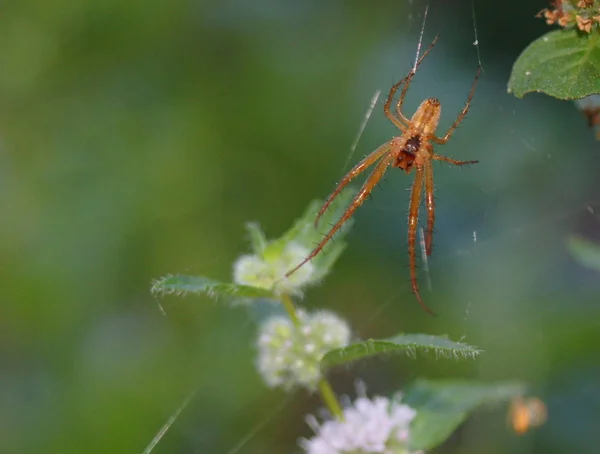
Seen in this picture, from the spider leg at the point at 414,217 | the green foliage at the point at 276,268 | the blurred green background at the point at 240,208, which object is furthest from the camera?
the blurred green background at the point at 240,208

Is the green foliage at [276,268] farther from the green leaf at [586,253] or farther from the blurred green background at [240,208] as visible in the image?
the blurred green background at [240,208]

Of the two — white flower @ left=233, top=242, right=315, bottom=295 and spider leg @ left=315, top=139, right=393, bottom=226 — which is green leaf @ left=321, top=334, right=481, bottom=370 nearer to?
white flower @ left=233, top=242, right=315, bottom=295

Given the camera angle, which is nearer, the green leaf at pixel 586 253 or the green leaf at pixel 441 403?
the green leaf at pixel 441 403

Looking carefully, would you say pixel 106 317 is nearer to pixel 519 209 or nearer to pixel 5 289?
pixel 5 289

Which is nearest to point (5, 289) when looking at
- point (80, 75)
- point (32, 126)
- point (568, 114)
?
point (32, 126)

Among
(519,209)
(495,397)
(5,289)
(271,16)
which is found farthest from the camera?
(271,16)

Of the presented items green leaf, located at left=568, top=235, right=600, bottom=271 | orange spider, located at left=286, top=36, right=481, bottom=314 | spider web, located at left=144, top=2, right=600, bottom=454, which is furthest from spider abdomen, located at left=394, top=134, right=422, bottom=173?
spider web, located at left=144, top=2, right=600, bottom=454

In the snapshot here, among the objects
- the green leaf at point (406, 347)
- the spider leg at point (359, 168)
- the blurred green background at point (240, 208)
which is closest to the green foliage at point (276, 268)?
the green leaf at point (406, 347)
